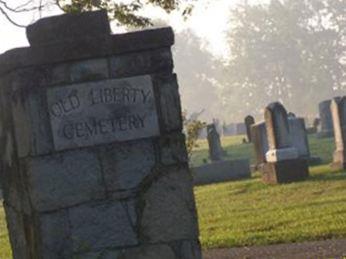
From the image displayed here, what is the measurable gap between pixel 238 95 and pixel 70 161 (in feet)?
331

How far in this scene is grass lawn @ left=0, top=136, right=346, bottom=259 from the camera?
9.95 meters

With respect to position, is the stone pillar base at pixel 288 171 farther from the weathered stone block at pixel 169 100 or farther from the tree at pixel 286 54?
the tree at pixel 286 54

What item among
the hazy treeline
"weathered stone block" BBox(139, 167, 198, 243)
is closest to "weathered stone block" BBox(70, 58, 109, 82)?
"weathered stone block" BBox(139, 167, 198, 243)

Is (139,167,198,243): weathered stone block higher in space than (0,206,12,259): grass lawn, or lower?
higher

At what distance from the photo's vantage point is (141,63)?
5000 mm

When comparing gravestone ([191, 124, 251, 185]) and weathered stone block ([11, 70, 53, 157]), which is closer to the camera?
weathered stone block ([11, 70, 53, 157])

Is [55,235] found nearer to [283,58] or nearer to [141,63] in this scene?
[141,63]

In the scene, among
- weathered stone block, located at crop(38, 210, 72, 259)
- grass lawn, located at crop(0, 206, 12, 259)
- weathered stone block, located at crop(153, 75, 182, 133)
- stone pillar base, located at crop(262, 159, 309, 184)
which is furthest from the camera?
stone pillar base, located at crop(262, 159, 309, 184)

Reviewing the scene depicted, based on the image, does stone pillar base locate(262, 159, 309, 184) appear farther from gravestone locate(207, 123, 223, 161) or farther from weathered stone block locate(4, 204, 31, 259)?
weathered stone block locate(4, 204, 31, 259)

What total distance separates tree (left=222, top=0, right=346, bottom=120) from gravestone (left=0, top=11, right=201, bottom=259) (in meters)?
84.2

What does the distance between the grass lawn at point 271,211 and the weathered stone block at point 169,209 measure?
15.5ft

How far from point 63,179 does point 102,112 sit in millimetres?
496

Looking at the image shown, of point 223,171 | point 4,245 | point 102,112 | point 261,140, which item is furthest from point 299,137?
point 102,112

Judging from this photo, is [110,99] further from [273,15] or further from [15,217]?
[273,15]
